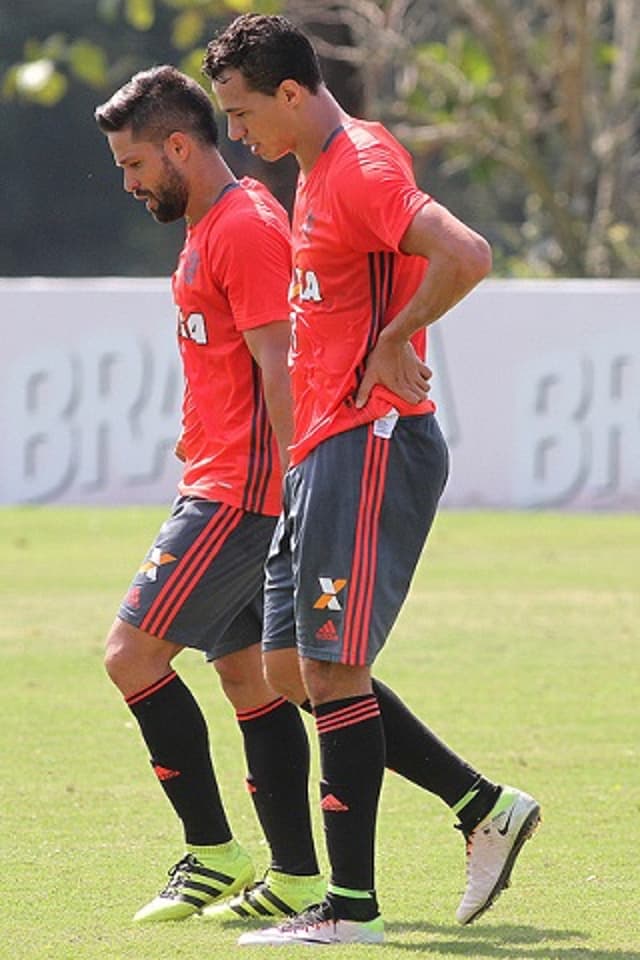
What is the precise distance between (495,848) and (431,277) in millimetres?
1564

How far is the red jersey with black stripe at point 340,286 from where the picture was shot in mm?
5418

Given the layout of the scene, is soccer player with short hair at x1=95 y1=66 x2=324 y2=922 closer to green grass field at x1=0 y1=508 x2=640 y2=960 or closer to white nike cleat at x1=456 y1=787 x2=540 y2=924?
green grass field at x1=0 y1=508 x2=640 y2=960

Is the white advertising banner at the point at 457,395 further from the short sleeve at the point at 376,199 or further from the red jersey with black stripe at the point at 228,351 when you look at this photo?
the short sleeve at the point at 376,199

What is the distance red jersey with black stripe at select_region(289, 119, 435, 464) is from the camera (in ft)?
17.8

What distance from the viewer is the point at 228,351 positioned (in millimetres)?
6086

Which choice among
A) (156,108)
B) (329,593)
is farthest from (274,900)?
(156,108)

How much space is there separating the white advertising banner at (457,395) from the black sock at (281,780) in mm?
12127

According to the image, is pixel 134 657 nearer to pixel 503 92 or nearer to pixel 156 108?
pixel 156 108

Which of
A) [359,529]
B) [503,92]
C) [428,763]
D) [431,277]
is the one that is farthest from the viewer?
[503,92]

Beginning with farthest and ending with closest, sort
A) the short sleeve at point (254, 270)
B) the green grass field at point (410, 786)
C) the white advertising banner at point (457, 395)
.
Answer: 1. the white advertising banner at point (457, 395)
2. the short sleeve at point (254, 270)
3. the green grass field at point (410, 786)

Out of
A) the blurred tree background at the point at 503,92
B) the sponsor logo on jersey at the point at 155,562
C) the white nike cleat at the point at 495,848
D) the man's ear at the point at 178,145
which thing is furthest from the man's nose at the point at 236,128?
the blurred tree background at the point at 503,92

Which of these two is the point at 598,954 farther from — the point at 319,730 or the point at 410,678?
the point at 410,678

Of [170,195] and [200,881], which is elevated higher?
[170,195]

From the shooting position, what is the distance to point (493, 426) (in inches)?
730
